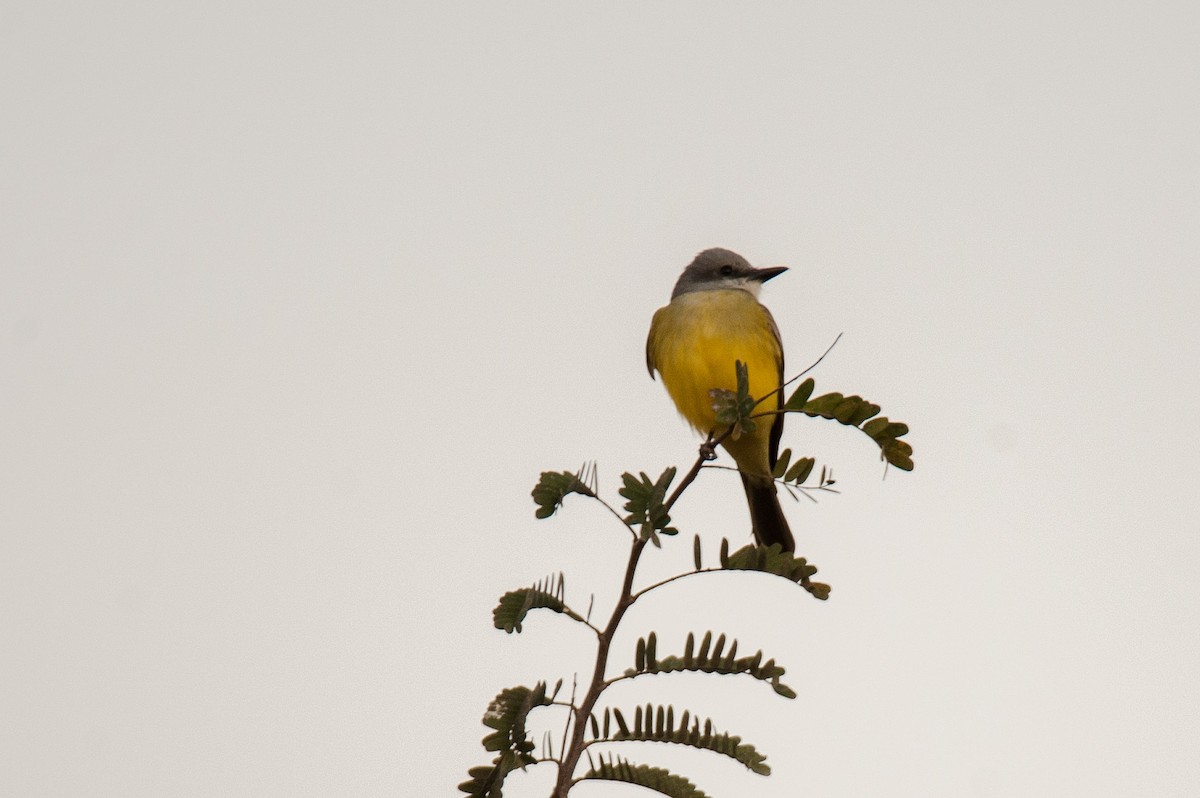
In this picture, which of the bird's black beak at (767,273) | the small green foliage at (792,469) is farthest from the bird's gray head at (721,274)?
the small green foliage at (792,469)

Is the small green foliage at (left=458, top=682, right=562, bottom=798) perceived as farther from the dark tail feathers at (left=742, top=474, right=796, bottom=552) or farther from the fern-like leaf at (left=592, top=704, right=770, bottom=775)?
the dark tail feathers at (left=742, top=474, right=796, bottom=552)

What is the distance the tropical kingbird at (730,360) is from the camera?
567 centimetres

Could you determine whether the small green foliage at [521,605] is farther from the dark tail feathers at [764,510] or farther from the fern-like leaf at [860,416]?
the dark tail feathers at [764,510]

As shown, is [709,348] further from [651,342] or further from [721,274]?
[721,274]

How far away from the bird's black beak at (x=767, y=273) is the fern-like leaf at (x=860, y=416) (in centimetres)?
411

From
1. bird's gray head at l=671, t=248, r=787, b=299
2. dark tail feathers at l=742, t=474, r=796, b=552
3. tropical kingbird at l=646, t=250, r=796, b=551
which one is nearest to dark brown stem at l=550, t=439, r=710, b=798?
tropical kingbird at l=646, t=250, r=796, b=551

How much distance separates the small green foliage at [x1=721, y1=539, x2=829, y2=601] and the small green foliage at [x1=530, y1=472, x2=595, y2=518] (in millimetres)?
308

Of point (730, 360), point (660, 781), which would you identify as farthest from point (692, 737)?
point (730, 360)

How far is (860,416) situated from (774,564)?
36cm

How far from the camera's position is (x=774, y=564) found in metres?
2.21

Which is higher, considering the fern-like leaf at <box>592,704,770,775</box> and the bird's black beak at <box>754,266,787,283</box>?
the bird's black beak at <box>754,266,787,283</box>

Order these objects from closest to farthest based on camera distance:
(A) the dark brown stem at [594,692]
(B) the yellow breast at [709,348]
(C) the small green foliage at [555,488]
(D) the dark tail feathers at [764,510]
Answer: (A) the dark brown stem at [594,692] → (C) the small green foliage at [555,488] → (B) the yellow breast at [709,348] → (D) the dark tail feathers at [764,510]

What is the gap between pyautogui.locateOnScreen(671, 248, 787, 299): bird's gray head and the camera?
6.54 meters

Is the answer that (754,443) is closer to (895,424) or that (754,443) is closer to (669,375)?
(669,375)
